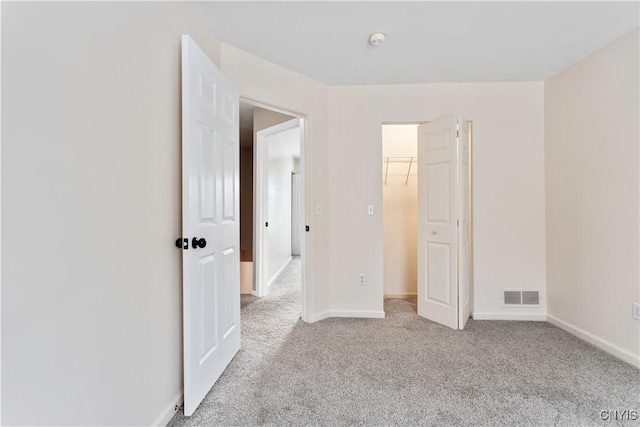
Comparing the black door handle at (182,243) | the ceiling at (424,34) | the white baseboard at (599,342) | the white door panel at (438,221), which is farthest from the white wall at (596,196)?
the black door handle at (182,243)

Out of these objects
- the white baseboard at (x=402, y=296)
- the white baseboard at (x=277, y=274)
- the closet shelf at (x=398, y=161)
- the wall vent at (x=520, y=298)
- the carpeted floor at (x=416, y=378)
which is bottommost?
the carpeted floor at (x=416, y=378)

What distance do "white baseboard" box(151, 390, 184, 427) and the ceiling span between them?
225cm

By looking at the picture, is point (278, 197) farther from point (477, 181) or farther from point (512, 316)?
point (512, 316)

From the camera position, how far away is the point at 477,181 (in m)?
3.02

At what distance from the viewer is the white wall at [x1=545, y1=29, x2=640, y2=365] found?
214 cm

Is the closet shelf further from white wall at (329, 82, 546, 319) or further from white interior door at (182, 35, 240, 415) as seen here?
white interior door at (182, 35, 240, 415)

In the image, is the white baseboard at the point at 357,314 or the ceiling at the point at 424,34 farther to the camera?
the white baseboard at the point at 357,314

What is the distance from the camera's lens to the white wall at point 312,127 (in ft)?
8.25

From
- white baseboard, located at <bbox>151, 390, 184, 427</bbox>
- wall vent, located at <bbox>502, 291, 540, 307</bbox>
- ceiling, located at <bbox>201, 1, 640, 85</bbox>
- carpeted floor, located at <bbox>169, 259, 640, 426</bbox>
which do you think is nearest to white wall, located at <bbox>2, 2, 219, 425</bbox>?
white baseboard, located at <bbox>151, 390, 184, 427</bbox>

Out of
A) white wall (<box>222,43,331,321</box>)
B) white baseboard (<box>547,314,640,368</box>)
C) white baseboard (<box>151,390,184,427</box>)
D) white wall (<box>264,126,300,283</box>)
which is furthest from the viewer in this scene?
white wall (<box>264,126,300,283</box>)

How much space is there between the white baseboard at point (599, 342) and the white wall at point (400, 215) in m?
1.42

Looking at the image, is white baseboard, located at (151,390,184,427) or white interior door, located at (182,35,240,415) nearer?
white baseboard, located at (151,390,184,427)

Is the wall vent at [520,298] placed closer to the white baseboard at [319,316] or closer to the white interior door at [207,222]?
the white baseboard at [319,316]

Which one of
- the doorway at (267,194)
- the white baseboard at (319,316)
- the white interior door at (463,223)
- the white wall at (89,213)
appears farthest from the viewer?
the doorway at (267,194)
